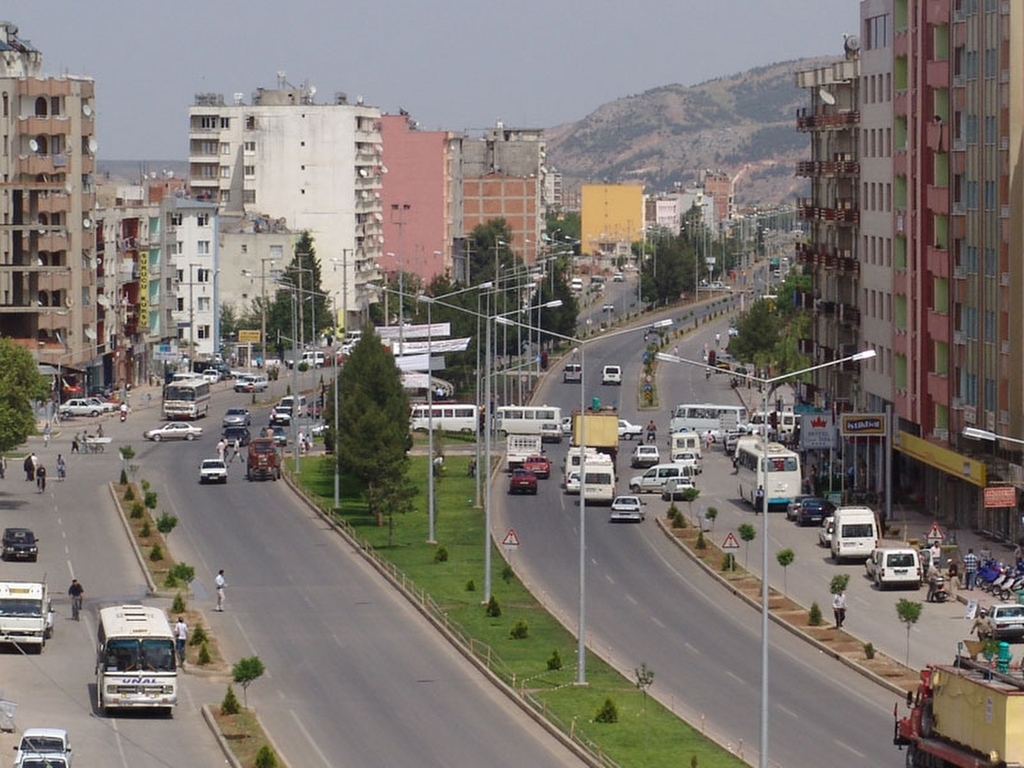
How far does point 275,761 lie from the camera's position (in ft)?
147

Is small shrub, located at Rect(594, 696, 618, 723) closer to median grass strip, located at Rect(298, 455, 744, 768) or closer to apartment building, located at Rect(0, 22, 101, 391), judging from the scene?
median grass strip, located at Rect(298, 455, 744, 768)

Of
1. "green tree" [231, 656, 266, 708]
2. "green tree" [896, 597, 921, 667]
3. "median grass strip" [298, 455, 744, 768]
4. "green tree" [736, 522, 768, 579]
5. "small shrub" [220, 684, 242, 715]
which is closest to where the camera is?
"median grass strip" [298, 455, 744, 768]

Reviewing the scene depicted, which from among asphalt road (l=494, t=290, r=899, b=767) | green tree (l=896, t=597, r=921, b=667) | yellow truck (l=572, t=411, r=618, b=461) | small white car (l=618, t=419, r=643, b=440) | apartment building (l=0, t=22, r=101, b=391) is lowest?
asphalt road (l=494, t=290, r=899, b=767)

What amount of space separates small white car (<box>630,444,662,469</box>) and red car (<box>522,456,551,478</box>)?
5585 mm

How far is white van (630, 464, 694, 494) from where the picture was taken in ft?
312

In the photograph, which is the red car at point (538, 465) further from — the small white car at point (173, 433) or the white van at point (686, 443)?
the small white car at point (173, 433)

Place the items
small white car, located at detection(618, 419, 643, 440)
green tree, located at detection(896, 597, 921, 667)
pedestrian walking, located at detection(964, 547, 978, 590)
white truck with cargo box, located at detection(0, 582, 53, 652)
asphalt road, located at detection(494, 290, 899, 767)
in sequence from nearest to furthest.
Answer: asphalt road, located at detection(494, 290, 899, 767) < green tree, located at detection(896, 597, 921, 667) < white truck with cargo box, located at detection(0, 582, 53, 652) < pedestrian walking, located at detection(964, 547, 978, 590) < small white car, located at detection(618, 419, 643, 440)

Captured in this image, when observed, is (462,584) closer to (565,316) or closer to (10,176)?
(10,176)

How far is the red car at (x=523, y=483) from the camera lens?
311 ft

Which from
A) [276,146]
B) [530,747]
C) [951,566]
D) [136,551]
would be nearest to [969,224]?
[951,566]

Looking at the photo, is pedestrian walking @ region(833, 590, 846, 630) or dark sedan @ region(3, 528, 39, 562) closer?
pedestrian walking @ region(833, 590, 846, 630)

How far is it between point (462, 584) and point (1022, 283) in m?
22.2

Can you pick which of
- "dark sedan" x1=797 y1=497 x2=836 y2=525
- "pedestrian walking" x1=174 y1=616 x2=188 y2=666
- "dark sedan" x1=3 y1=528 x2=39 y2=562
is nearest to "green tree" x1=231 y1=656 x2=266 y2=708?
"pedestrian walking" x1=174 y1=616 x2=188 y2=666

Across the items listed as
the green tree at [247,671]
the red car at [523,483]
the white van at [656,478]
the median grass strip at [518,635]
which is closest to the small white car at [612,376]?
the median grass strip at [518,635]
